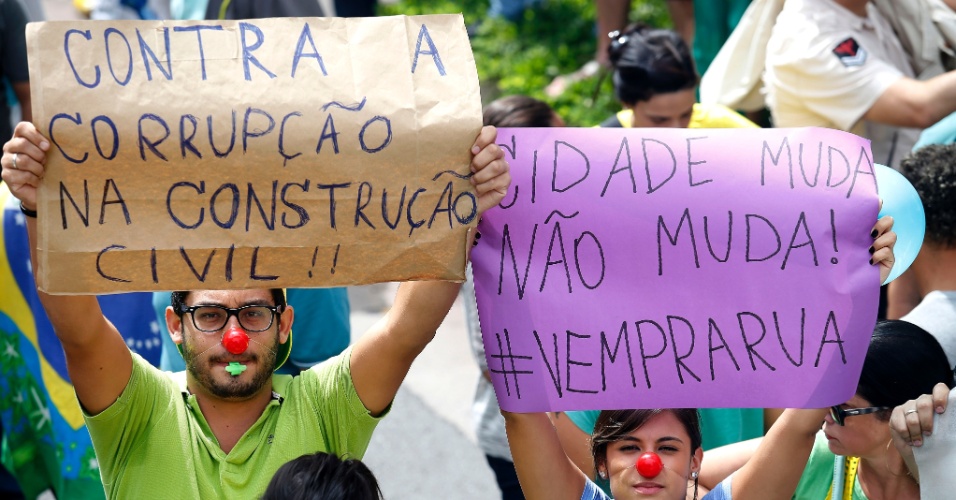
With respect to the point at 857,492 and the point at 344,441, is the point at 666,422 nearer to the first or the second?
the point at 857,492

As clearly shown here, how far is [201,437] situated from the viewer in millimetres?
3057

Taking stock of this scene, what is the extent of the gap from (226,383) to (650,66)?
2.37 meters

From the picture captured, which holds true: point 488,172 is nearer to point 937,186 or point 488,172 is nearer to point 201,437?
point 201,437

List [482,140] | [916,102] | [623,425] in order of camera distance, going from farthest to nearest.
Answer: [916,102], [623,425], [482,140]

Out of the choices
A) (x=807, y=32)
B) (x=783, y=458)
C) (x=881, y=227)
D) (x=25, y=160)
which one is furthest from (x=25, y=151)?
(x=807, y=32)

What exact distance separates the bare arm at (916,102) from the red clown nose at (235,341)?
243 cm

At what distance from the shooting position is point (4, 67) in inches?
211

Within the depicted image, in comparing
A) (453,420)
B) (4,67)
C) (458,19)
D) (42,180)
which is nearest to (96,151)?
(42,180)

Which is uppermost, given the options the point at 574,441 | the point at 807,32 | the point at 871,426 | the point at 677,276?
the point at 677,276

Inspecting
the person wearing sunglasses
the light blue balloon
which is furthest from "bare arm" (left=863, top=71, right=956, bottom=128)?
the person wearing sunglasses

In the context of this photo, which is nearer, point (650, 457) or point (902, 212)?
point (650, 457)

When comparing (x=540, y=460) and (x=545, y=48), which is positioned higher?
(x=540, y=460)

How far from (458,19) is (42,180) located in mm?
894

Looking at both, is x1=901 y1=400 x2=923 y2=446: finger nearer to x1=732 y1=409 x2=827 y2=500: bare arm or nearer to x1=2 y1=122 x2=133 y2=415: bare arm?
x1=732 y1=409 x2=827 y2=500: bare arm
